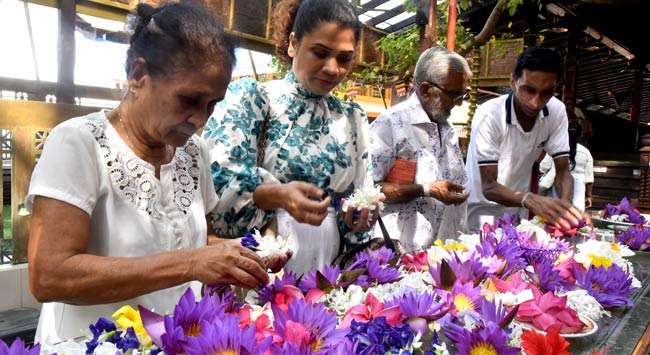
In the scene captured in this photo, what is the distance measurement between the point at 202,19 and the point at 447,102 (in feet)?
5.43

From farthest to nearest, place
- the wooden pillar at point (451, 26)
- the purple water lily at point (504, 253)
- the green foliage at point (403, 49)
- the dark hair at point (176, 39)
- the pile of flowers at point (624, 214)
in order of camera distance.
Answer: the green foliage at point (403, 49) < the wooden pillar at point (451, 26) < the pile of flowers at point (624, 214) < the purple water lily at point (504, 253) < the dark hair at point (176, 39)

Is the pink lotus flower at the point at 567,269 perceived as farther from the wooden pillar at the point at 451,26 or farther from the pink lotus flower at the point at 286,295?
the wooden pillar at the point at 451,26

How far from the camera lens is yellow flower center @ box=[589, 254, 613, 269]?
1906 millimetres

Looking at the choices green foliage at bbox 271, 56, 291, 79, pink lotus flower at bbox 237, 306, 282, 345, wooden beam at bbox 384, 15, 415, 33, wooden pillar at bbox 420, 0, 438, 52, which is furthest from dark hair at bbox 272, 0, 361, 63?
wooden beam at bbox 384, 15, 415, 33

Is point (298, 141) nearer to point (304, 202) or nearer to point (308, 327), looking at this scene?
point (304, 202)

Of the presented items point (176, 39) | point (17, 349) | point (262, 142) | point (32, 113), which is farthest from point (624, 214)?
A: point (32, 113)

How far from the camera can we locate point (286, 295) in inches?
50.1

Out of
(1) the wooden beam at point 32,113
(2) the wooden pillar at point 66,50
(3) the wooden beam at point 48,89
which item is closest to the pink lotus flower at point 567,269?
(1) the wooden beam at point 32,113

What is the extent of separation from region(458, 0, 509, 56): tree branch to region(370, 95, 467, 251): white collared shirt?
10.6ft

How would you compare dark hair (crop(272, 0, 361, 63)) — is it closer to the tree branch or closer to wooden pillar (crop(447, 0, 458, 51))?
wooden pillar (crop(447, 0, 458, 51))

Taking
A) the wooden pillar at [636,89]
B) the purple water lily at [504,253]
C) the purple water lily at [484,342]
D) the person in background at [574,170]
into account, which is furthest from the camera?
the wooden pillar at [636,89]

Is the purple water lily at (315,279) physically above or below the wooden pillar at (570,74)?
below

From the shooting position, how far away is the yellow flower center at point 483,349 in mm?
1055

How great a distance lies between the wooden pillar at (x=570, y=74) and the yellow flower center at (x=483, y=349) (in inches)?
333
